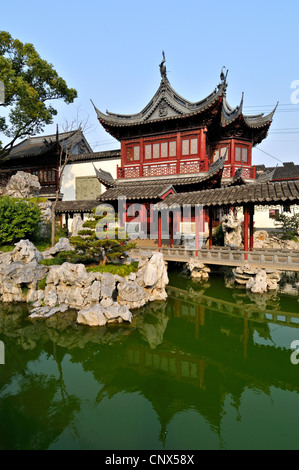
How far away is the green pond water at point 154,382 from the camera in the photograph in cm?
527

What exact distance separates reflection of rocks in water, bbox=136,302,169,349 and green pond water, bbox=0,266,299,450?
0.04 meters

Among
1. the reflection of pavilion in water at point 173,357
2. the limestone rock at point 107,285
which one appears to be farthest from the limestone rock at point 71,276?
the reflection of pavilion in water at point 173,357

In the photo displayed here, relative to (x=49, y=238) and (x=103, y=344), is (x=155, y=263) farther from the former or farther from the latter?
(x=49, y=238)

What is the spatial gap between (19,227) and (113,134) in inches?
449

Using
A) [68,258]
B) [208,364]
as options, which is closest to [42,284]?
[68,258]

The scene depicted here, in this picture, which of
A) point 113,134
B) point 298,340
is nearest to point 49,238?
point 113,134

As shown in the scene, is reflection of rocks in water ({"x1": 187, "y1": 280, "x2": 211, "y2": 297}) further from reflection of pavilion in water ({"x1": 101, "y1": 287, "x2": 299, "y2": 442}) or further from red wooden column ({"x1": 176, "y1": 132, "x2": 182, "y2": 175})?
red wooden column ({"x1": 176, "y1": 132, "x2": 182, "y2": 175})

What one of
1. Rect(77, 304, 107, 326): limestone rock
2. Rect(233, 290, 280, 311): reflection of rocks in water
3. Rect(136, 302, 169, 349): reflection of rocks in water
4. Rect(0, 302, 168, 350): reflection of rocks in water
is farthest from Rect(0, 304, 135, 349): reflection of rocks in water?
Rect(233, 290, 280, 311): reflection of rocks in water

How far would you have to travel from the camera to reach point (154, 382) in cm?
711

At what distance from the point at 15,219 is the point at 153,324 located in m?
11.0

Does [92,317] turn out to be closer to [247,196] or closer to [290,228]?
[247,196]

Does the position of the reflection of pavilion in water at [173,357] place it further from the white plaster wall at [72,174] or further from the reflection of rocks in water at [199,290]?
the white plaster wall at [72,174]

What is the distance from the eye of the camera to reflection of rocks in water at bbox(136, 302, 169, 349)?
31.6 feet
